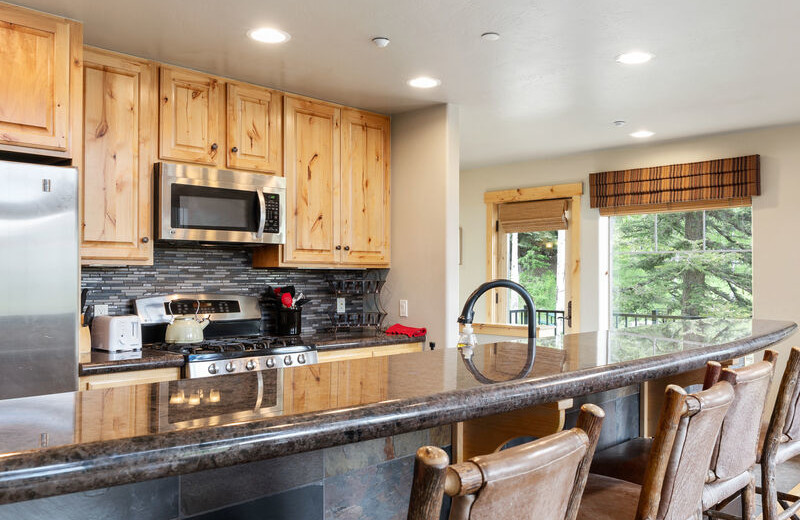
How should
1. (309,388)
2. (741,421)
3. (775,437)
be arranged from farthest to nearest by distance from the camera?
(775,437), (741,421), (309,388)

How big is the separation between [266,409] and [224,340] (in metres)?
2.92

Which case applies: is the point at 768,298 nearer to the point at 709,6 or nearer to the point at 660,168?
the point at 660,168

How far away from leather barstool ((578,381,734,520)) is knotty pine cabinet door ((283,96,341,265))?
2.80m

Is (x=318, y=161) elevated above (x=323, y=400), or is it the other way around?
(x=318, y=161)

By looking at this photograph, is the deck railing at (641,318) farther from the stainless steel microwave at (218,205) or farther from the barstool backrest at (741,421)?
the barstool backrest at (741,421)

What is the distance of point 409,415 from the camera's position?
985 mm

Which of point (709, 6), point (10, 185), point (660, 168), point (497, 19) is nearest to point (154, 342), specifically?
point (10, 185)

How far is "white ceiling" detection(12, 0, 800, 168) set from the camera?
2695 mm

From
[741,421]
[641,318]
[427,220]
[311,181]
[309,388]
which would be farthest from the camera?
[641,318]

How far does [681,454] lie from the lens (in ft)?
4.09

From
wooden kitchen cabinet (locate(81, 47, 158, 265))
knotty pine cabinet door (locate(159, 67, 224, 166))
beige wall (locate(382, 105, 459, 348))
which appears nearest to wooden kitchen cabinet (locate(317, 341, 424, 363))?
beige wall (locate(382, 105, 459, 348))

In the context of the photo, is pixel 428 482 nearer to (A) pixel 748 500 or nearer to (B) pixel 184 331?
(A) pixel 748 500

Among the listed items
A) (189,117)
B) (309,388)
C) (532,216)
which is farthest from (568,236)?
(309,388)

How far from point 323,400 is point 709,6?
2.48 m
